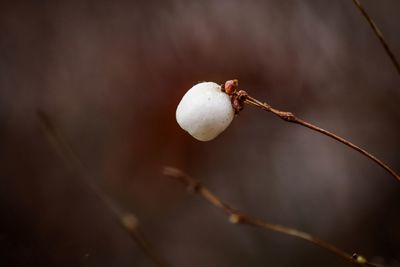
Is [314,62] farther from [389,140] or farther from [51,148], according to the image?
[51,148]

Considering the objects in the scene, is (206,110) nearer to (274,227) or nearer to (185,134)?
(274,227)

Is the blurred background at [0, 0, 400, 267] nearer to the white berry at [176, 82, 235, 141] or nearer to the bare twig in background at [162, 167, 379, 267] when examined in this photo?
the bare twig in background at [162, 167, 379, 267]

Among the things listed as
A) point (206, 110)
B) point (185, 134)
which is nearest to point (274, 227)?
point (206, 110)

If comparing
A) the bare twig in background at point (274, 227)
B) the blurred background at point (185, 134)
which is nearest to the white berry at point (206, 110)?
the bare twig in background at point (274, 227)

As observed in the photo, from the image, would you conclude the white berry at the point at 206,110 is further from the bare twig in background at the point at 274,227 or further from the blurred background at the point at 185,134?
the blurred background at the point at 185,134

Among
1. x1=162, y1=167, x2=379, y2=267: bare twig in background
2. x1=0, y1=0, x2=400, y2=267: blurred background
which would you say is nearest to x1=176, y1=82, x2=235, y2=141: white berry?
x1=162, y1=167, x2=379, y2=267: bare twig in background
